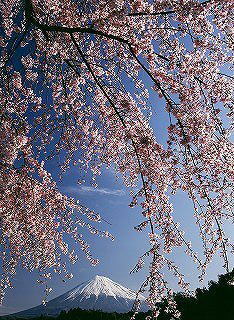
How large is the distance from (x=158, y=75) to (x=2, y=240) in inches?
233

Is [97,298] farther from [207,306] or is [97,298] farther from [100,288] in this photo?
[207,306]

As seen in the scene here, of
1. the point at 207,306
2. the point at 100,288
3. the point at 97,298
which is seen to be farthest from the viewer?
the point at 100,288

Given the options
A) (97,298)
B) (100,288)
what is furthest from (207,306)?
(100,288)

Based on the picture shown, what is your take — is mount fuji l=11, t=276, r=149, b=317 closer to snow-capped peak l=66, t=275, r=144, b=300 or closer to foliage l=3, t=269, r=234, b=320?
snow-capped peak l=66, t=275, r=144, b=300

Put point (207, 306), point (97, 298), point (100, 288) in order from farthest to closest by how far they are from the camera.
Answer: point (100, 288) < point (97, 298) < point (207, 306)

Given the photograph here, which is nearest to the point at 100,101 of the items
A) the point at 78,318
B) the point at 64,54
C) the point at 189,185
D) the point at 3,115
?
the point at 64,54

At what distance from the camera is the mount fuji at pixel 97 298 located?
503 ft

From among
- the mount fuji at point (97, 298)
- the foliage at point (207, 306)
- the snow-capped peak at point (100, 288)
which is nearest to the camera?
the foliage at point (207, 306)

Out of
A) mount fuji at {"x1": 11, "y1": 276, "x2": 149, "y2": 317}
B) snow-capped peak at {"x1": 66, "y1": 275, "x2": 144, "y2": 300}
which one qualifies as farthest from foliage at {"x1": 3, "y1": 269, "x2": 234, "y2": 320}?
snow-capped peak at {"x1": 66, "y1": 275, "x2": 144, "y2": 300}

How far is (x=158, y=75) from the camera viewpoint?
499 cm

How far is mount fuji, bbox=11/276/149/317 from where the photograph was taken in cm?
15340

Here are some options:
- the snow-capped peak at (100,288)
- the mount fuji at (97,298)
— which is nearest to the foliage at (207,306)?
the mount fuji at (97,298)

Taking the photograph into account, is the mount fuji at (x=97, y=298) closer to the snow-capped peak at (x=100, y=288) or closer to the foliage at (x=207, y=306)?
the snow-capped peak at (x=100, y=288)

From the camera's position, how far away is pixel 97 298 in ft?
568
